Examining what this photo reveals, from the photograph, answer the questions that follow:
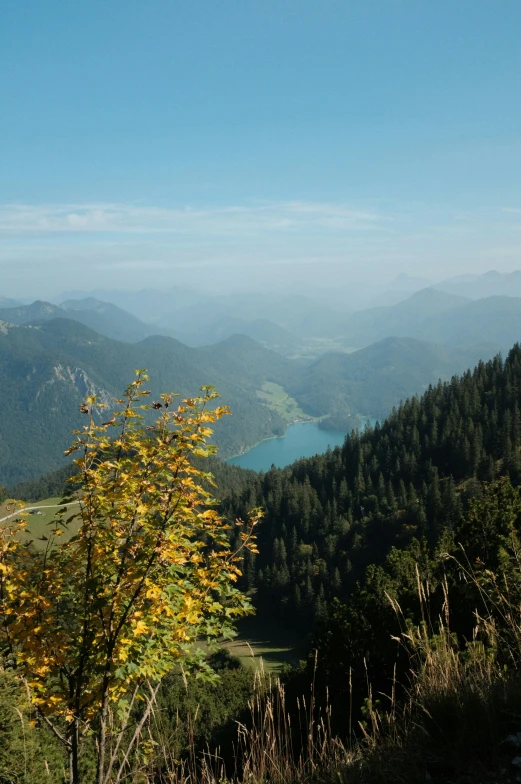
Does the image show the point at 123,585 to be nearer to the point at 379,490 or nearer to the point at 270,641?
the point at 270,641

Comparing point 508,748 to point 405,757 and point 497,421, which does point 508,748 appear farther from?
point 497,421

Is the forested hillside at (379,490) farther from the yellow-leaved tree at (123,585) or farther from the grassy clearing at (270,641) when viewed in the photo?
the yellow-leaved tree at (123,585)

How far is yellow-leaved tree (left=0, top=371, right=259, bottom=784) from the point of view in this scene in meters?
4.66

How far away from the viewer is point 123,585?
4.68 metres

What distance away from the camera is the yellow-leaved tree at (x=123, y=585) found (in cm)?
466

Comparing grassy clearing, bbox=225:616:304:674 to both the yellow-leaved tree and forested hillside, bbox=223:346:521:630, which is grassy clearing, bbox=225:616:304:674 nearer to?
forested hillside, bbox=223:346:521:630

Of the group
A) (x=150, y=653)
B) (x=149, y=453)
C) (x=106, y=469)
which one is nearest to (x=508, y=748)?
(x=150, y=653)

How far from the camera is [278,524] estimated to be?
101m

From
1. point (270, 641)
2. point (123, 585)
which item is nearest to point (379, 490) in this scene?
point (270, 641)

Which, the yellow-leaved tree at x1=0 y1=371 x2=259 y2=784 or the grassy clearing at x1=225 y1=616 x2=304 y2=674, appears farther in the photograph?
the grassy clearing at x1=225 y1=616 x2=304 y2=674

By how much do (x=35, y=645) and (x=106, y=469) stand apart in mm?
1908

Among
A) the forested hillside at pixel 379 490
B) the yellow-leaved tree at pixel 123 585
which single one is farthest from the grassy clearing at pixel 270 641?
the yellow-leaved tree at pixel 123 585


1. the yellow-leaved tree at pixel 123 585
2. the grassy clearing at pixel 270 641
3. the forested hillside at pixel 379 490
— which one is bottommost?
the grassy clearing at pixel 270 641

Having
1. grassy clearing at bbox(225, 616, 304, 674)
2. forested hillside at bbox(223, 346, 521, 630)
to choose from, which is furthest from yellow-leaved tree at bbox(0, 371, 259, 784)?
forested hillside at bbox(223, 346, 521, 630)
